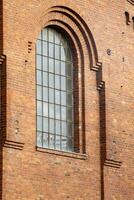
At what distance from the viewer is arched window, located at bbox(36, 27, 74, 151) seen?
2602 centimetres

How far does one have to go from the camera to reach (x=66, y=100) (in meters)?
26.9

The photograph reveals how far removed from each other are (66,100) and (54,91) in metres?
0.60

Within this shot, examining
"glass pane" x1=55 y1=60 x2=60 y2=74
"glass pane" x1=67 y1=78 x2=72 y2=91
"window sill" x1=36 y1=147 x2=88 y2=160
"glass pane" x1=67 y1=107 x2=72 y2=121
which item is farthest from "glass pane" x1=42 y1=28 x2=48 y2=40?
"window sill" x1=36 y1=147 x2=88 y2=160

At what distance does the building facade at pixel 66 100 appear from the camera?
24.6 metres

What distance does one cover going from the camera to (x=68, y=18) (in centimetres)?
2738

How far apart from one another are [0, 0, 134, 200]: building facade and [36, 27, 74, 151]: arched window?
0.10 ft

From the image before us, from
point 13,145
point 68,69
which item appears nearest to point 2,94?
point 13,145

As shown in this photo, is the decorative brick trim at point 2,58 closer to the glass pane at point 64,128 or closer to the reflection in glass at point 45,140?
the reflection in glass at point 45,140

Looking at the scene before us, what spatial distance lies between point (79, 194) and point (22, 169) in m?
2.49

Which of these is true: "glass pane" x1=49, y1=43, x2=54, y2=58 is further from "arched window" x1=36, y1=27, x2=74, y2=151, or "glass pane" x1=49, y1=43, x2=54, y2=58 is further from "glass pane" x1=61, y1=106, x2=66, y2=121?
"glass pane" x1=61, y1=106, x2=66, y2=121

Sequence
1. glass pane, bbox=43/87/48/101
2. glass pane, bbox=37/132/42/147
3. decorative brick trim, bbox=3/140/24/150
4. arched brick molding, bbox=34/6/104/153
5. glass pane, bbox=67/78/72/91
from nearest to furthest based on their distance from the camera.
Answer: decorative brick trim, bbox=3/140/24/150, glass pane, bbox=37/132/42/147, glass pane, bbox=43/87/48/101, arched brick molding, bbox=34/6/104/153, glass pane, bbox=67/78/72/91

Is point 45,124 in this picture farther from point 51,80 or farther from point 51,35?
point 51,35

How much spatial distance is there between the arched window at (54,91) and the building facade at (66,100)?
30 millimetres

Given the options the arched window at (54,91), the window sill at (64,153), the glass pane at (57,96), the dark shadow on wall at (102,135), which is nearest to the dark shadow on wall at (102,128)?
the dark shadow on wall at (102,135)
